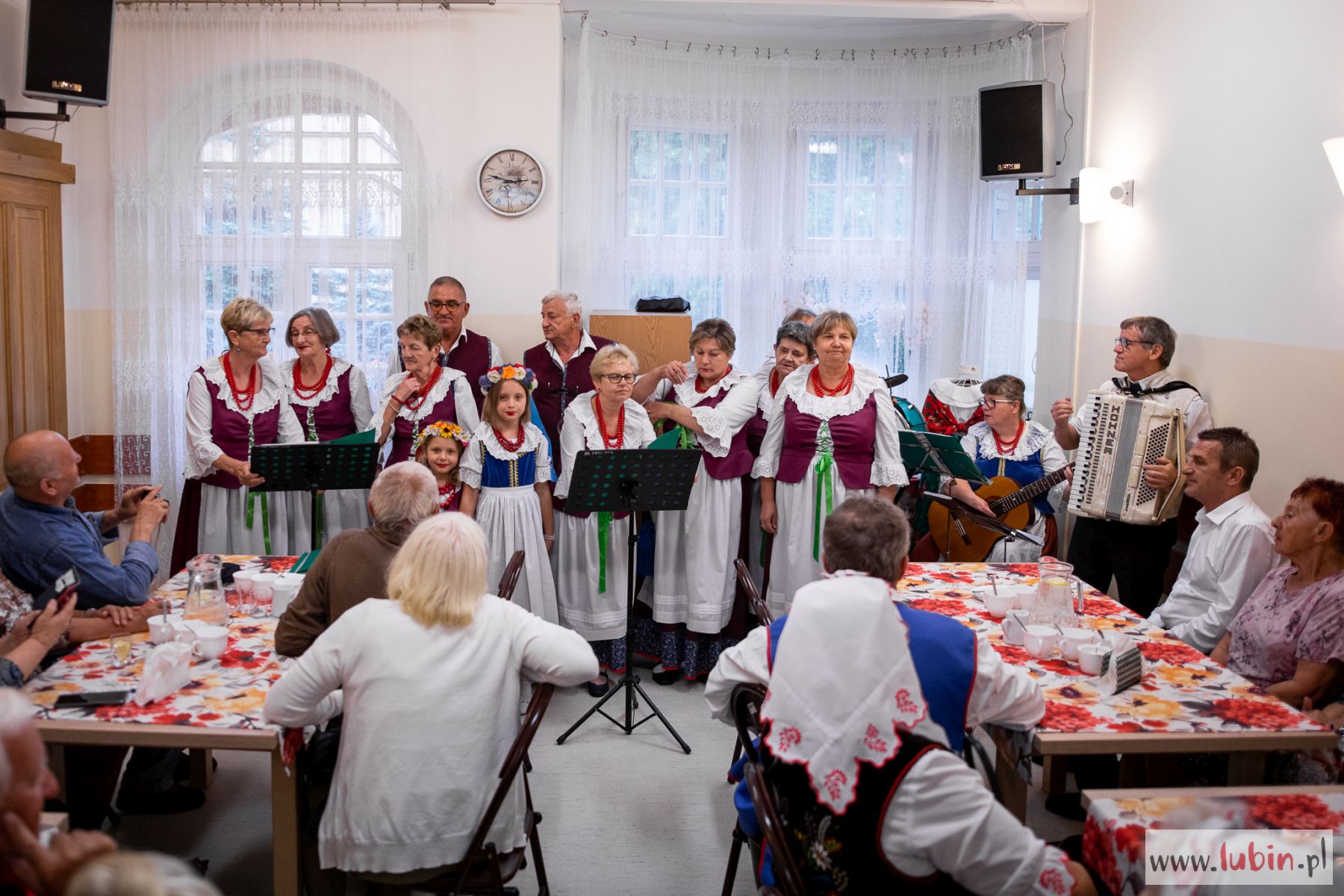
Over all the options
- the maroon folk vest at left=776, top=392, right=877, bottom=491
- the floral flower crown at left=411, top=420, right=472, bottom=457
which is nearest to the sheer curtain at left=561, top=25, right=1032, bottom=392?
the maroon folk vest at left=776, top=392, right=877, bottom=491

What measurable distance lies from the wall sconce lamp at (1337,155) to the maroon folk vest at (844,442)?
1.86 metres

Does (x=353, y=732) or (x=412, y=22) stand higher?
(x=412, y=22)

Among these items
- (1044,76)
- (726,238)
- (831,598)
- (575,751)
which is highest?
(1044,76)

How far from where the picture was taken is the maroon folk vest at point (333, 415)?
5.14 meters

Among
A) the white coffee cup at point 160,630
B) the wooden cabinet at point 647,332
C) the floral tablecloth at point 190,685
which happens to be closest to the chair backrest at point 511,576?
the floral tablecloth at point 190,685

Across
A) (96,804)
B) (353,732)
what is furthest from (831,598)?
(96,804)

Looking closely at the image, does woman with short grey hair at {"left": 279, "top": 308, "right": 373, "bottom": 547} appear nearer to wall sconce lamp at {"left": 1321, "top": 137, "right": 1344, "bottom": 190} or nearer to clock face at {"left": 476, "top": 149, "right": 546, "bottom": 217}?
clock face at {"left": 476, "top": 149, "right": 546, "bottom": 217}

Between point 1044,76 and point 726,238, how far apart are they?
6.67 ft

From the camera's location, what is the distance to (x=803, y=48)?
278 inches

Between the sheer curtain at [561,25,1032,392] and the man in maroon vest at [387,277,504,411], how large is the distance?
1.42 metres

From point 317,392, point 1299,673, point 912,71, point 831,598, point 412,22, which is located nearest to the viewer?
point 831,598

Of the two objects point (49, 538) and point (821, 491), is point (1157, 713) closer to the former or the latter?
point (821, 491)

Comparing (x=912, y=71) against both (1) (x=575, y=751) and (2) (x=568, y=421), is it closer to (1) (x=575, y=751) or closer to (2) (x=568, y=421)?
(2) (x=568, y=421)

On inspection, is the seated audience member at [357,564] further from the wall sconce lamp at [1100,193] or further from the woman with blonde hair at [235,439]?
the wall sconce lamp at [1100,193]
